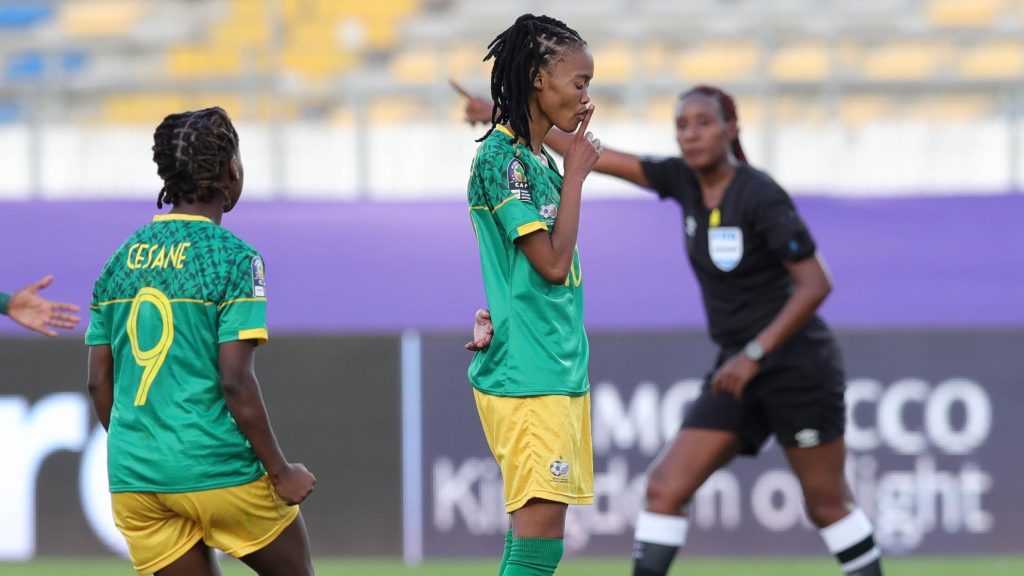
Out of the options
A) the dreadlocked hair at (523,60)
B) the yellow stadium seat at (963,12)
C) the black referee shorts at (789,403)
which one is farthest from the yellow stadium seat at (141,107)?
the dreadlocked hair at (523,60)

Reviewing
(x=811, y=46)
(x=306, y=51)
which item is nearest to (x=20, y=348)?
(x=306, y=51)

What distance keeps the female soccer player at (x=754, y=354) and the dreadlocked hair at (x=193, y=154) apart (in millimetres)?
1690

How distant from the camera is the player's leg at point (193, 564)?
3.80 m

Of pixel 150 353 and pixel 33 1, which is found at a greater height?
pixel 33 1

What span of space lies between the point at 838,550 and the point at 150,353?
281 centimetres

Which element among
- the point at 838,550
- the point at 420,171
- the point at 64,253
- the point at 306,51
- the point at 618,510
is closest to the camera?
the point at 838,550

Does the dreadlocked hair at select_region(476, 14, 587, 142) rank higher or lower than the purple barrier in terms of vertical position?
higher

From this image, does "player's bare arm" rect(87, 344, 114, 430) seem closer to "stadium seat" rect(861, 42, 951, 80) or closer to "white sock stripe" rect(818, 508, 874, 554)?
"white sock stripe" rect(818, 508, 874, 554)

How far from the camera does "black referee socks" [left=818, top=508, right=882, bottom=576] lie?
5.42 m

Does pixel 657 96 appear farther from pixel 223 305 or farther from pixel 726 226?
pixel 223 305

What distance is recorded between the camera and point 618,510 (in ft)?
25.8

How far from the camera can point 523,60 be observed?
398 centimetres

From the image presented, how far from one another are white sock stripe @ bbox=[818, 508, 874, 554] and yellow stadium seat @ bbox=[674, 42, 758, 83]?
4881mm

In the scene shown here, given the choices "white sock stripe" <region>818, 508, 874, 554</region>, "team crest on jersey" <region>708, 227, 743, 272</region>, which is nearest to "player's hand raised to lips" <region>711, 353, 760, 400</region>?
"team crest on jersey" <region>708, 227, 743, 272</region>
